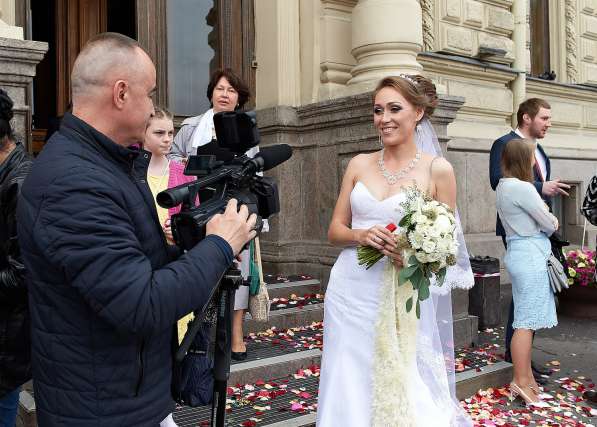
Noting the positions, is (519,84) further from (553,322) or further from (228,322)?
(228,322)

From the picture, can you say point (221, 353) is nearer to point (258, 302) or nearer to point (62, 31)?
point (258, 302)

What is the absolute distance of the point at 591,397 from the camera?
4.27 m

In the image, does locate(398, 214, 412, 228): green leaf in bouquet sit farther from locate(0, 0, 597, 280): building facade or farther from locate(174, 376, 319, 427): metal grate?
locate(0, 0, 597, 280): building facade

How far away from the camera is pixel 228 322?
1.77 m

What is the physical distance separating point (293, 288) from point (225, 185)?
4190 millimetres

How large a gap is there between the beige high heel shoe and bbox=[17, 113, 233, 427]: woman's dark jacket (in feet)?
11.1

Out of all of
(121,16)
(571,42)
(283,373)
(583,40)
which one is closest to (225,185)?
(283,373)

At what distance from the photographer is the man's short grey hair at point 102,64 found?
148cm

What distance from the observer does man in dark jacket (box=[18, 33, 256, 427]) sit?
4.41 ft

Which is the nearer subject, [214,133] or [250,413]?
[250,413]

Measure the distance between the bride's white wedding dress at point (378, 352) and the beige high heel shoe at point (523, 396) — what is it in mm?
1369

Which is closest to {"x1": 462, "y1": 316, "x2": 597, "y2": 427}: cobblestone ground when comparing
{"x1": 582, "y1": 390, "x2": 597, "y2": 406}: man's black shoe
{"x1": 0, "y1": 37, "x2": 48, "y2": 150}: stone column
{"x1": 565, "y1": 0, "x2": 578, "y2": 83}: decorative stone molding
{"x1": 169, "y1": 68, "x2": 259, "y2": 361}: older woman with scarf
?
{"x1": 582, "y1": 390, "x2": 597, "y2": 406}: man's black shoe

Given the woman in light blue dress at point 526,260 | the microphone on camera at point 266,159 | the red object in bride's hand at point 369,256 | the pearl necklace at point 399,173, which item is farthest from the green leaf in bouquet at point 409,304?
the woman in light blue dress at point 526,260

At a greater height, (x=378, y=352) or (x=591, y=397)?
(x=378, y=352)
